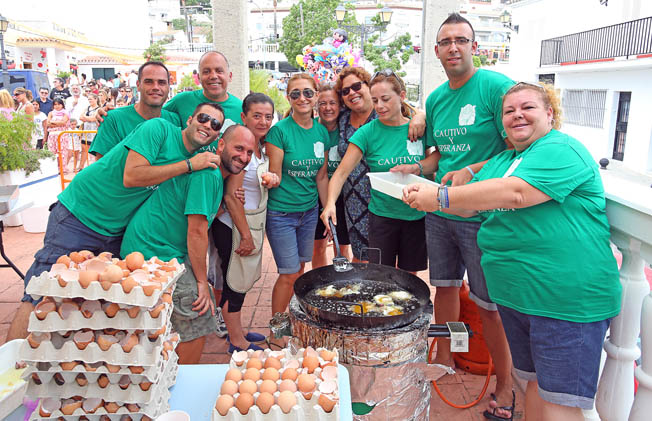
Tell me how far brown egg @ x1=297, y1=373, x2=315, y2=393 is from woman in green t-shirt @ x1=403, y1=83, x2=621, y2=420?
3.27 feet

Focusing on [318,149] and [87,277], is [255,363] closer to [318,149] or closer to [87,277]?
[87,277]

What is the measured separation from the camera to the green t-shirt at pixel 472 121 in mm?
2686

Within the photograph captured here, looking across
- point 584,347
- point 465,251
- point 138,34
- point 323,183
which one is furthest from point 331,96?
point 138,34

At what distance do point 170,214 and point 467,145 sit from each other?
5.85 feet

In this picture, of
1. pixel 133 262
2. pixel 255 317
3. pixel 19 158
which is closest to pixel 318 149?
pixel 255 317

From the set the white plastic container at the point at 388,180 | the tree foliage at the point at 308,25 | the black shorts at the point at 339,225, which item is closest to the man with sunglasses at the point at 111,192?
the white plastic container at the point at 388,180

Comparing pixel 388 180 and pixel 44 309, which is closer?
pixel 44 309

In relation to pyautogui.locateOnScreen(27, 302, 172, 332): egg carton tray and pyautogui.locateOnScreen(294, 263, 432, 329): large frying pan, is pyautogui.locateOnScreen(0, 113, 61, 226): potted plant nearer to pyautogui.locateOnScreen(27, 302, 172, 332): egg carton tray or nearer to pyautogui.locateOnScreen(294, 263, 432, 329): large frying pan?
pyautogui.locateOnScreen(294, 263, 432, 329): large frying pan

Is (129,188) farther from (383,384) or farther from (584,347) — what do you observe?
(584,347)

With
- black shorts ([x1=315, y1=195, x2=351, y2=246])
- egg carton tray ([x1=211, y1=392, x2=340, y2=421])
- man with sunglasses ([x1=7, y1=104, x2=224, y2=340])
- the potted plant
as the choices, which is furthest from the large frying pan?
the potted plant

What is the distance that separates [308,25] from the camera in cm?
3891

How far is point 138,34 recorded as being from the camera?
44.7 m

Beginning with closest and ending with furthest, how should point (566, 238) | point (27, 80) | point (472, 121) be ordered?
point (566, 238)
point (472, 121)
point (27, 80)

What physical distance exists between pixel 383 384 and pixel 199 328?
1.09 meters
